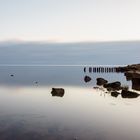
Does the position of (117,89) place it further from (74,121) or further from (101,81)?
(74,121)

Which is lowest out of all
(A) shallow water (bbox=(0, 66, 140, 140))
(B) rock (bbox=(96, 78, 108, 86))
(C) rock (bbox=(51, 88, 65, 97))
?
(B) rock (bbox=(96, 78, 108, 86))

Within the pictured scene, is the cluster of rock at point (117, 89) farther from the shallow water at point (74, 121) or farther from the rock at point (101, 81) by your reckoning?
the shallow water at point (74, 121)

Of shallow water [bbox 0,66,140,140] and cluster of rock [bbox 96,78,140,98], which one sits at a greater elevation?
shallow water [bbox 0,66,140,140]

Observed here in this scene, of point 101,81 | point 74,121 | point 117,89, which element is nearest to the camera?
point 74,121

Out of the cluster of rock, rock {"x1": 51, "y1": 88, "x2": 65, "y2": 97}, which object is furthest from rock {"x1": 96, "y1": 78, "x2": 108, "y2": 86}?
rock {"x1": 51, "y1": 88, "x2": 65, "y2": 97}

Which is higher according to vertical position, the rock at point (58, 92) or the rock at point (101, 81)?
the rock at point (58, 92)

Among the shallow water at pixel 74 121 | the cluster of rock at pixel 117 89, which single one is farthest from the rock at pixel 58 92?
the shallow water at pixel 74 121

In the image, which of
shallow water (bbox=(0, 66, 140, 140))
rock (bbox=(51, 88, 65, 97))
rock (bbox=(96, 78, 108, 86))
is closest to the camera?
shallow water (bbox=(0, 66, 140, 140))

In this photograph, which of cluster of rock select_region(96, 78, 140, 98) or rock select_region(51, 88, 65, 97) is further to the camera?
rock select_region(51, 88, 65, 97)

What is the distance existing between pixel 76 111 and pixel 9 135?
13785 mm

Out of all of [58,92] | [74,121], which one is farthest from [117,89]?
[74,121]

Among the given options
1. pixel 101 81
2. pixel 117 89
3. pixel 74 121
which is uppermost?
pixel 74 121

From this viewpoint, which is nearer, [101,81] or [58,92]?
[58,92]

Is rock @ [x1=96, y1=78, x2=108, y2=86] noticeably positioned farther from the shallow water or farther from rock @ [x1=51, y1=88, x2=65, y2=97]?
the shallow water
